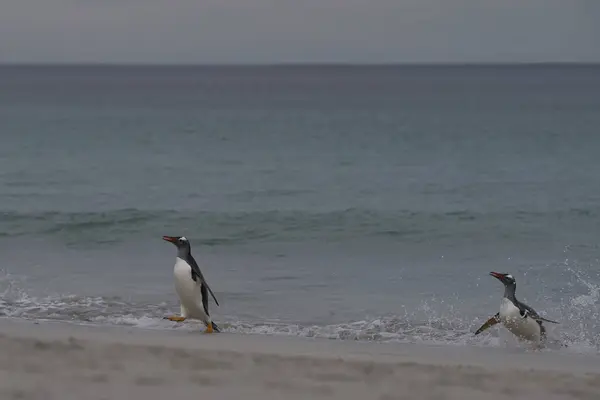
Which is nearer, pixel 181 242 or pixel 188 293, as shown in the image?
pixel 188 293

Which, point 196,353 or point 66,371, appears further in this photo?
point 196,353

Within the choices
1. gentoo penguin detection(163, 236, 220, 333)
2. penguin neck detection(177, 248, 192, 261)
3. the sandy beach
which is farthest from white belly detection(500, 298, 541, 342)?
penguin neck detection(177, 248, 192, 261)

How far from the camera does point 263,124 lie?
5416 centimetres

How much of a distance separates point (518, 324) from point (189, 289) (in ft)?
8.88

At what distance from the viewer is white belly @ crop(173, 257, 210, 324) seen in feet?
30.9

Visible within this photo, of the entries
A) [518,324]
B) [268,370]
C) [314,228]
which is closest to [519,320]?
[518,324]

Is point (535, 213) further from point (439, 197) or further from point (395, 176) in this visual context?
point (395, 176)

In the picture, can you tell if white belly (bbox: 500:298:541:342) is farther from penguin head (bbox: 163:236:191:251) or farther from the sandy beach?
penguin head (bbox: 163:236:191:251)

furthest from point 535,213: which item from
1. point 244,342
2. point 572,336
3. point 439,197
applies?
point 244,342

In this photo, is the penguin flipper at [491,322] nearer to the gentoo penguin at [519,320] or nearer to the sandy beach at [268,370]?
the gentoo penguin at [519,320]

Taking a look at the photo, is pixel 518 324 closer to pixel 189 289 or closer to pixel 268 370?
pixel 268 370

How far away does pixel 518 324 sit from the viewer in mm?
9000

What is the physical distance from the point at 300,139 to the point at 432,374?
35877 millimetres

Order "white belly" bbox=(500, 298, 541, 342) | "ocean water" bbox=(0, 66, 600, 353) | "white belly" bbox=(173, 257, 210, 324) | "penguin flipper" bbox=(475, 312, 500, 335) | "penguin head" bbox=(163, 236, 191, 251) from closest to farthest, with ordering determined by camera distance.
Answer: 1. "white belly" bbox=(500, 298, 541, 342)
2. "penguin flipper" bbox=(475, 312, 500, 335)
3. "white belly" bbox=(173, 257, 210, 324)
4. "penguin head" bbox=(163, 236, 191, 251)
5. "ocean water" bbox=(0, 66, 600, 353)
